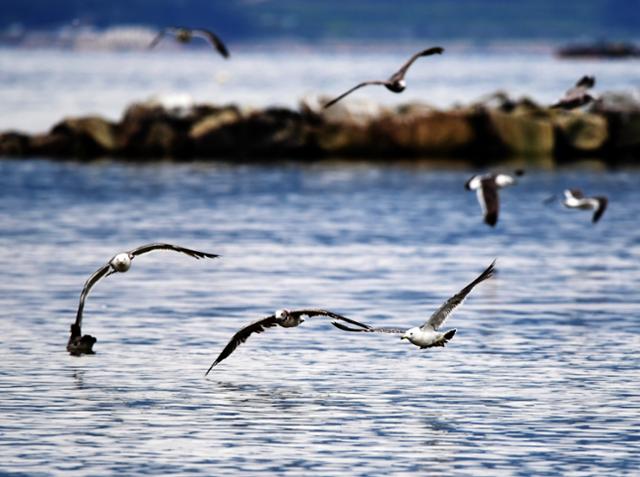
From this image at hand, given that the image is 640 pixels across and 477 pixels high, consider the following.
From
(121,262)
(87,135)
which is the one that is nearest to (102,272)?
(121,262)

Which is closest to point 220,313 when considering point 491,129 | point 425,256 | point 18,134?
point 425,256

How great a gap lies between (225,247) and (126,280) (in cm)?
523

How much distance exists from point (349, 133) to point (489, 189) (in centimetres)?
3705

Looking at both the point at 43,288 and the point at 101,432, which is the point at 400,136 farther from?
the point at 101,432

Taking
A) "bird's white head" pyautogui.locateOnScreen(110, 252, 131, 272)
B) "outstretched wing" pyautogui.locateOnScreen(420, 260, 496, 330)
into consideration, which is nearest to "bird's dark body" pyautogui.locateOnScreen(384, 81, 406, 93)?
"outstretched wing" pyautogui.locateOnScreen(420, 260, 496, 330)

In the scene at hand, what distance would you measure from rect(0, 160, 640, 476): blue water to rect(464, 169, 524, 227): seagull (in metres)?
1.61

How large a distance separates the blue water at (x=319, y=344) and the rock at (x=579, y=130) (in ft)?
47.9

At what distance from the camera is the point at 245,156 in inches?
2520

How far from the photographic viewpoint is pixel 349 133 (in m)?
62.7

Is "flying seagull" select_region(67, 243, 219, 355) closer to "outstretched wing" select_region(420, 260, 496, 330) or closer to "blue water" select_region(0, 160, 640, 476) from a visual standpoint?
"blue water" select_region(0, 160, 640, 476)

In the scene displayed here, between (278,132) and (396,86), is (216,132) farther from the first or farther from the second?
(396,86)

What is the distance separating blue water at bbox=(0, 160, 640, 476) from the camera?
56.6 ft

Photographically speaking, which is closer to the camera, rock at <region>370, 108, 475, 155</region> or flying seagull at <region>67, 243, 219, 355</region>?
flying seagull at <region>67, 243, 219, 355</region>

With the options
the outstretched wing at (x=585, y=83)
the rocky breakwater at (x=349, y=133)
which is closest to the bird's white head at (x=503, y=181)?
the outstretched wing at (x=585, y=83)
